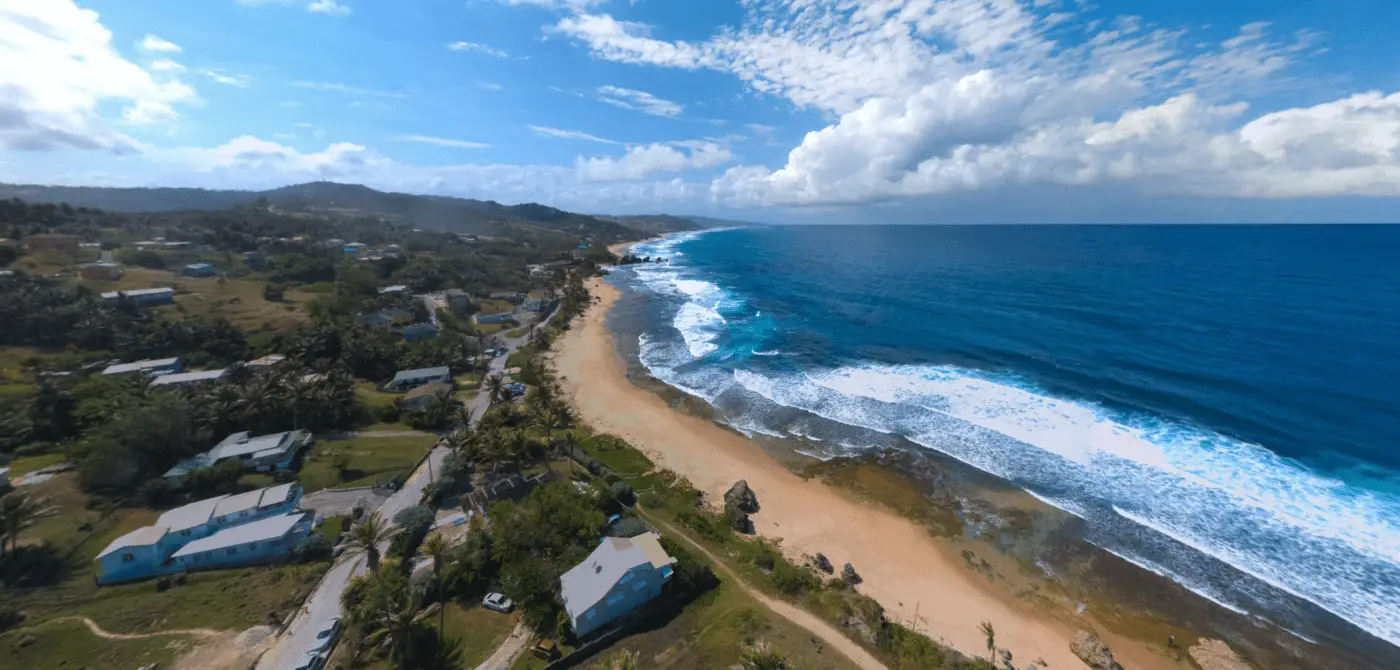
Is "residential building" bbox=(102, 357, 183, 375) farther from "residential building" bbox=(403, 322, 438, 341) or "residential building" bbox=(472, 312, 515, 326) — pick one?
"residential building" bbox=(472, 312, 515, 326)

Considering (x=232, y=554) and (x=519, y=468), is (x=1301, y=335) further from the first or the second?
(x=232, y=554)

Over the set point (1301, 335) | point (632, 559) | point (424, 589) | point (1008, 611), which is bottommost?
point (1008, 611)

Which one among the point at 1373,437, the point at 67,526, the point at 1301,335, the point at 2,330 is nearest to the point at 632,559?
the point at 67,526

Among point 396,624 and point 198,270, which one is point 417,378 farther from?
point 198,270

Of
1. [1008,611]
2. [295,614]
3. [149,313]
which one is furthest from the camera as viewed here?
[149,313]

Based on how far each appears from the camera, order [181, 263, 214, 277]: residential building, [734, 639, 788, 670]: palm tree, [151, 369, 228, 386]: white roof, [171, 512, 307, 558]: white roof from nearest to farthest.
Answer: [734, 639, 788, 670]: palm tree
[171, 512, 307, 558]: white roof
[151, 369, 228, 386]: white roof
[181, 263, 214, 277]: residential building

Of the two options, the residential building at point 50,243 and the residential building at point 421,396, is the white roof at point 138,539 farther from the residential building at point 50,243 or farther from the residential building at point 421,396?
the residential building at point 50,243

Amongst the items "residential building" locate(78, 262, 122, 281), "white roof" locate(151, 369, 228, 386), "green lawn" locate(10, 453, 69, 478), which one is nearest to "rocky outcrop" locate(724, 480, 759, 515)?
"green lawn" locate(10, 453, 69, 478)
